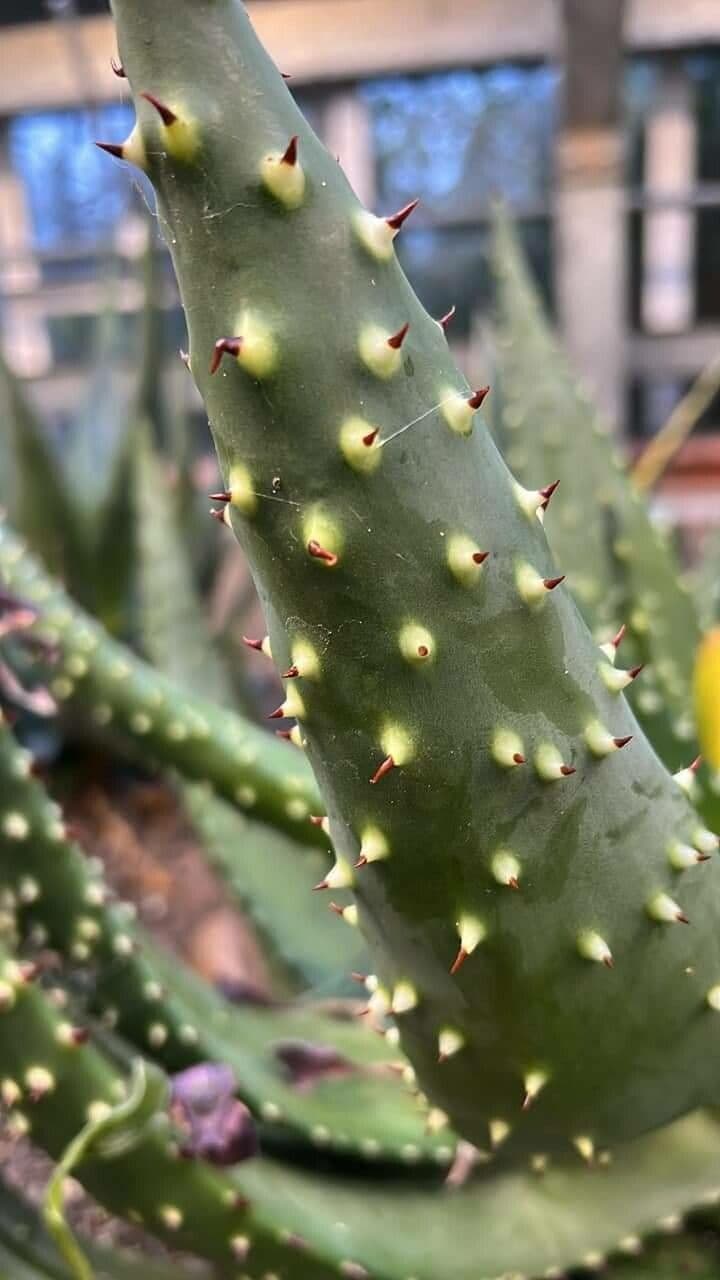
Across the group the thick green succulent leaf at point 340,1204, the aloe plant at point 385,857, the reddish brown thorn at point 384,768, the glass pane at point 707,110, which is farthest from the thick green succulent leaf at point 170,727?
the glass pane at point 707,110

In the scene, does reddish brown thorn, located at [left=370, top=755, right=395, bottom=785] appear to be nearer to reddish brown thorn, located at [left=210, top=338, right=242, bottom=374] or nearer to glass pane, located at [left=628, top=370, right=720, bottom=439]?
reddish brown thorn, located at [left=210, top=338, right=242, bottom=374]

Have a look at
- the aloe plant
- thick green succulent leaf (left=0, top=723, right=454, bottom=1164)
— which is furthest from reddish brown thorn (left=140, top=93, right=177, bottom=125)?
thick green succulent leaf (left=0, top=723, right=454, bottom=1164)

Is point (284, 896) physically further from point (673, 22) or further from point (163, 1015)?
point (673, 22)

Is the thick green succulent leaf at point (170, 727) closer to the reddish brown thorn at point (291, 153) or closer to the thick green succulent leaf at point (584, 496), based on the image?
the thick green succulent leaf at point (584, 496)

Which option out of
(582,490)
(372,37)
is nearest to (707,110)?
(372,37)

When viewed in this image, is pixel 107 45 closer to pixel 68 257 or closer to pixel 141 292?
pixel 68 257

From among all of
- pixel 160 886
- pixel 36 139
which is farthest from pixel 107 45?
pixel 160 886
